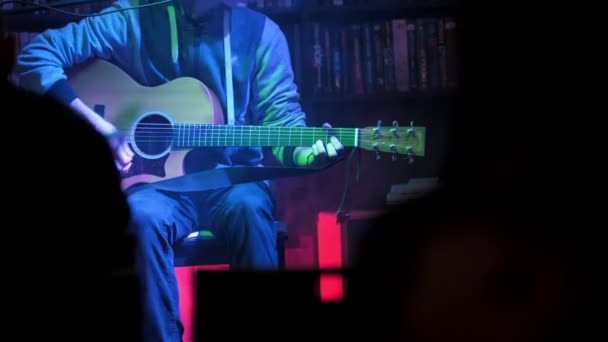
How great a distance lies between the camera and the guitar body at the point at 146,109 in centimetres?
196

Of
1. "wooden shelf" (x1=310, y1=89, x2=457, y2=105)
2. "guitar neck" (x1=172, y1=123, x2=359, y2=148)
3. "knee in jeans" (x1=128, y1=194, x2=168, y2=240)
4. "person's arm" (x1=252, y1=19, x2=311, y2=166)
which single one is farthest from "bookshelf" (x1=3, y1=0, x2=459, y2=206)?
"knee in jeans" (x1=128, y1=194, x2=168, y2=240)

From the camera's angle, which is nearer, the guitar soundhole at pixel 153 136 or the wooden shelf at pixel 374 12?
the guitar soundhole at pixel 153 136

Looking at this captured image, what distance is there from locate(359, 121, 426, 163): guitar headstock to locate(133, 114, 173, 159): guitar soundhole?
63 centimetres

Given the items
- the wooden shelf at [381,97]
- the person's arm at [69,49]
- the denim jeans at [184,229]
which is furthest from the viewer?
the wooden shelf at [381,97]

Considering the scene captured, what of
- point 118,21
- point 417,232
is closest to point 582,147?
point 417,232

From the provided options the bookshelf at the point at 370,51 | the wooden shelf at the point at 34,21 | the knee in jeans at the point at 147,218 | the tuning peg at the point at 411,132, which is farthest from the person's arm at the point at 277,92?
the wooden shelf at the point at 34,21

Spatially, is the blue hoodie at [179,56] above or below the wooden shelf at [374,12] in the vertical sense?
below

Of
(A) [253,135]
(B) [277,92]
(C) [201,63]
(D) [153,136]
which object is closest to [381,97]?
(B) [277,92]

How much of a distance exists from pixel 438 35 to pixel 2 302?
1.99 m

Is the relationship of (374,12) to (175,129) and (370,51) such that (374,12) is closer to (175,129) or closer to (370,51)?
(370,51)

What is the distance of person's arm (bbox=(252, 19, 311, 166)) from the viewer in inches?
81.0

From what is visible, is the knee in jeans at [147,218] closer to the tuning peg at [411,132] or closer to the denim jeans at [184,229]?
the denim jeans at [184,229]

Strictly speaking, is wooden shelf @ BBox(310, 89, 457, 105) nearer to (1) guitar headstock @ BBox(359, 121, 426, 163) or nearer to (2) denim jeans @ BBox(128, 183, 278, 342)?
(1) guitar headstock @ BBox(359, 121, 426, 163)

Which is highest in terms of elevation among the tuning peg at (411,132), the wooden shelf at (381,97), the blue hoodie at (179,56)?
the blue hoodie at (179,56)
